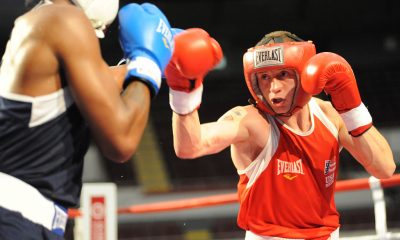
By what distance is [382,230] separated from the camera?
7.56 ft

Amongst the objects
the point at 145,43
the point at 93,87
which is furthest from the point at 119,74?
the point at 93,87

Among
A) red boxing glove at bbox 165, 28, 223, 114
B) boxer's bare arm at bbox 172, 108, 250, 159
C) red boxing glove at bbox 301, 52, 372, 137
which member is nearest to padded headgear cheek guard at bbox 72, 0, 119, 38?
red boxing glove at bbox 165, 28, 223, 114

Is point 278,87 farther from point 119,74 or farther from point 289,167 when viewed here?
point 119,74

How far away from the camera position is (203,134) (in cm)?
181

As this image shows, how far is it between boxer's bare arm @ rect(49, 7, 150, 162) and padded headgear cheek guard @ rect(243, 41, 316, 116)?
34.3 inches

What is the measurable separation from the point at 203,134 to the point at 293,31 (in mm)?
7090

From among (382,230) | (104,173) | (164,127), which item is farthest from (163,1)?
(382,230)

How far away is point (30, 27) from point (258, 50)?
98 centimetres

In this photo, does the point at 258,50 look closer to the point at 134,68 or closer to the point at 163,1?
the point at 134,68

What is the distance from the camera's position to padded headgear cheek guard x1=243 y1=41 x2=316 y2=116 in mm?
1919

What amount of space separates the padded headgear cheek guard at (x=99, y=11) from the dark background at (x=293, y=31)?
276 inches

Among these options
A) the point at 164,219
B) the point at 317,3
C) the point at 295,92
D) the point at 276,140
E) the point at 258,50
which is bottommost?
the point at 164,219

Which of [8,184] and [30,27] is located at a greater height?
[30,27]

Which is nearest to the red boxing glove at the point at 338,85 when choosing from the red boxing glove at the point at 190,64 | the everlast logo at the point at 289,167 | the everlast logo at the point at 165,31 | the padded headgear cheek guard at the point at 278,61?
the padded headgear cheek guard at the point at 278,61
